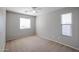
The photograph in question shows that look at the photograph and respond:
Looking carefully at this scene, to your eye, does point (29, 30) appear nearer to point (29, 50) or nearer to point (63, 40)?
point (29, 50)

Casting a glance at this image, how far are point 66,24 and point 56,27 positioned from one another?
0.61ft

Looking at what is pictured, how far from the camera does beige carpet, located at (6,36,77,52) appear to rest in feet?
3.83

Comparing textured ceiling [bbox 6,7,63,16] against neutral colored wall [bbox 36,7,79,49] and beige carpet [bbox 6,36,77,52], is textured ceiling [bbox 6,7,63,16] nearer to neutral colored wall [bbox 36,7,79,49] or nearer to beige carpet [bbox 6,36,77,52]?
neutral colored wall [bbox 36,7,79,49]

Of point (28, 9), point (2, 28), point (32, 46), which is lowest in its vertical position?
point (32, 46)

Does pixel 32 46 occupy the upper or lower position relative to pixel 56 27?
lower

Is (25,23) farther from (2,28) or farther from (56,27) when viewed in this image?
(56,27)

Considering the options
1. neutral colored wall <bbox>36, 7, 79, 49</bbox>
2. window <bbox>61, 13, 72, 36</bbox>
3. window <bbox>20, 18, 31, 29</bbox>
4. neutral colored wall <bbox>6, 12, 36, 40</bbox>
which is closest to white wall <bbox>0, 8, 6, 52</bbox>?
neutral colored wall <bbox>6, 12, 36, 40</bbox>

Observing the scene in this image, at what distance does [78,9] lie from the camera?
1.12 meters

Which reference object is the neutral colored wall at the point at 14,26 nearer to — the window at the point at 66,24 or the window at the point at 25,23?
the window at the point at 25,23

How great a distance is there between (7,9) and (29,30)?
54 cm

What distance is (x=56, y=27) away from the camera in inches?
50.1

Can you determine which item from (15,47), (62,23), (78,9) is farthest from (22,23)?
(78,9)

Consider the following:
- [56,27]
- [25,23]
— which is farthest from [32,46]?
[56,27]
